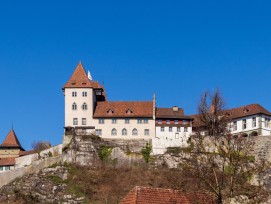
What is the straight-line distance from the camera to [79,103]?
10050 centimetres

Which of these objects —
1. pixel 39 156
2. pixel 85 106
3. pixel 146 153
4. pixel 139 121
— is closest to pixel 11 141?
pixel 39 156

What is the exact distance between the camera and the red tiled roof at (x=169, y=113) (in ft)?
330

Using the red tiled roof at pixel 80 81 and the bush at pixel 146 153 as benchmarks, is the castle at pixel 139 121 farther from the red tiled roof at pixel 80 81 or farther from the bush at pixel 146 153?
the bush at pixel 146 153

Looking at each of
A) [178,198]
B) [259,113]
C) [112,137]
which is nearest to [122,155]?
[112,137]

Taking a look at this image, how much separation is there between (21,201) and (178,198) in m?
56.7

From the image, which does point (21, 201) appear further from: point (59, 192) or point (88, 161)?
point (88, 161)

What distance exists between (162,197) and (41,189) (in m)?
58.8

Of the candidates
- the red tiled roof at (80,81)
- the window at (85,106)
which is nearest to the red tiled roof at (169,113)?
the window at (85,106)

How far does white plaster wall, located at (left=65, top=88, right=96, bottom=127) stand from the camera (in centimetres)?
9975

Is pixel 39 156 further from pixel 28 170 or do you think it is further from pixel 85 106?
pixel 85 106

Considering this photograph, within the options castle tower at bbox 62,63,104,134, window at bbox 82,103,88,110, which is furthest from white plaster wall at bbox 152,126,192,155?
window at bbox 82,103,88,110

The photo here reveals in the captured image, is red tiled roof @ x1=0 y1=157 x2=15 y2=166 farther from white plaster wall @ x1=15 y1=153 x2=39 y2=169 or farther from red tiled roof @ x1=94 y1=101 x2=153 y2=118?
red tiled roof @ x1=94 y1=101 x2=153 y2=118

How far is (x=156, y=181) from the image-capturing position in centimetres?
8850

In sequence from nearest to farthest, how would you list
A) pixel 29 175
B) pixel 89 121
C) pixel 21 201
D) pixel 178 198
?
pixel 178 198
pixel 21 201
pixel 29 175
pixel 89 121
